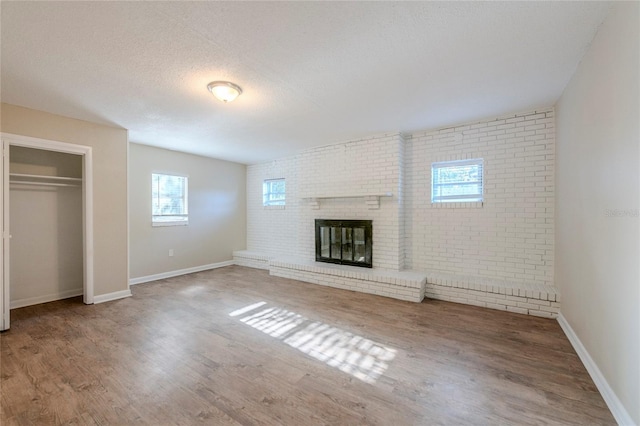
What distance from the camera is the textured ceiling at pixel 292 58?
1.76 m

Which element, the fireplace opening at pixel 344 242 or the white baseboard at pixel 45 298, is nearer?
the white baseboard at pixel 45 298

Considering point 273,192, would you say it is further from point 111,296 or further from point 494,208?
point 494,208

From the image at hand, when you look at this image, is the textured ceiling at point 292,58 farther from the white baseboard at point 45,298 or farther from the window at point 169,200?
the white baseboard at point 45,298

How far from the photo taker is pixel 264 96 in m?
3.01

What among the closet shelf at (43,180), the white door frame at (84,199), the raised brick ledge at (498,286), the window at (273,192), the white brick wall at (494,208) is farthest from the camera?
the window at (273,192)

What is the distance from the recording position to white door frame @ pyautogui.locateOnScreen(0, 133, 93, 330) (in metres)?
2.96

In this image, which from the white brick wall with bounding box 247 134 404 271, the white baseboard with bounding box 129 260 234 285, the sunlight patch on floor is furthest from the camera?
the white baseboard with bounding box 129 260 234 285

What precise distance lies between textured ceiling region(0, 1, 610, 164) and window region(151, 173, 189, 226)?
68.6 inches

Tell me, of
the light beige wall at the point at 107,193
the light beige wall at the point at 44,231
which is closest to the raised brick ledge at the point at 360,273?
the light beige wall at the point at 107,193

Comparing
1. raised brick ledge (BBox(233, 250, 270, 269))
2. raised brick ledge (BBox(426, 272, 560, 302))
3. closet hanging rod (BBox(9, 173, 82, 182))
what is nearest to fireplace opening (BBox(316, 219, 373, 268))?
raised brick ledge (BBox(426, 272, 560, 302))

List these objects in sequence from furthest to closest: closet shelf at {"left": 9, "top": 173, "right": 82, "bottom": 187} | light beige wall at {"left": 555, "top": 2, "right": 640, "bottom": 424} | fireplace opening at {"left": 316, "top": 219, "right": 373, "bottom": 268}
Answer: fireplace opening at {"left": 316, "top": 219, "right": 373, "bottom": 268}, closet shelf at {"left": 9, "top": 173, "right": 82, "bottom": 187}, light beige wall at {"left": 555, "top": 2, "right": 640, "bottom": 424}

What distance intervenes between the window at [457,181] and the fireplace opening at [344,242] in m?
1.24

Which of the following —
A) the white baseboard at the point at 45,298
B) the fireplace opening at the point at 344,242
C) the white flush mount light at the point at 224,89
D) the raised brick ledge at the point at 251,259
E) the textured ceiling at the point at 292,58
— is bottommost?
the white baseboard at the point at 45,298

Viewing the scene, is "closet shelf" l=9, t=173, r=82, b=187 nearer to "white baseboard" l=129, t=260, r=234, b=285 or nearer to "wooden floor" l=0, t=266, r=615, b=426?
"wooden floor" l=0, t=266, r=615, b=426
